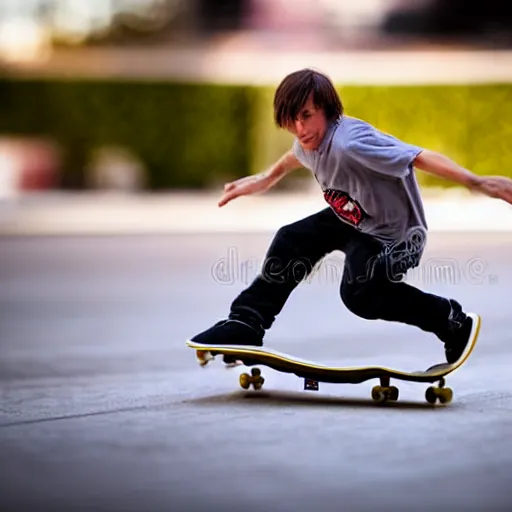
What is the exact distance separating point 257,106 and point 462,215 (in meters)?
5.64

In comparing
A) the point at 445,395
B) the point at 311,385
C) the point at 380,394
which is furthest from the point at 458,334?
the point at 311,385

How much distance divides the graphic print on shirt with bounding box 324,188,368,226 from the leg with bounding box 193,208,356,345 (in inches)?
4.0

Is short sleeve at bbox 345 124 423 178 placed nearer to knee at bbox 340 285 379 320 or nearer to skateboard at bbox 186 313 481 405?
knee at bbox 340 285 379 320

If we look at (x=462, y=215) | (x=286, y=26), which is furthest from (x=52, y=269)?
(x=286, y=26)

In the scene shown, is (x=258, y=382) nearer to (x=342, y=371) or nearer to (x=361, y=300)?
(x=342, y=371)

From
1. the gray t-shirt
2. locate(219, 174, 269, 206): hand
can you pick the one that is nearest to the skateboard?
the gray t-shirt

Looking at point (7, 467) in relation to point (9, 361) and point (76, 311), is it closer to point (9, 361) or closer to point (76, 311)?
point (9, 361)

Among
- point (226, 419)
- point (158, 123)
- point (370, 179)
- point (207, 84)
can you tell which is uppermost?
point (207, 84)

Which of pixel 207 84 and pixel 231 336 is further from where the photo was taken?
pixel 207 84

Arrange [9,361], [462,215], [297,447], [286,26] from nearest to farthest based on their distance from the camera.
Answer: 1. [297,447]
2. [9,361]
3. [462,215]
4. [286,26]

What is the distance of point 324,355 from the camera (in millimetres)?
5652

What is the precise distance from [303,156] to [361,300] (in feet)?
1.95

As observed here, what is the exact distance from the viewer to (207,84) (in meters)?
20.1

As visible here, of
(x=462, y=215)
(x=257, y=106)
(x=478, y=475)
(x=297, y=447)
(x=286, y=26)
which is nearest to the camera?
(x=478, y=475)
